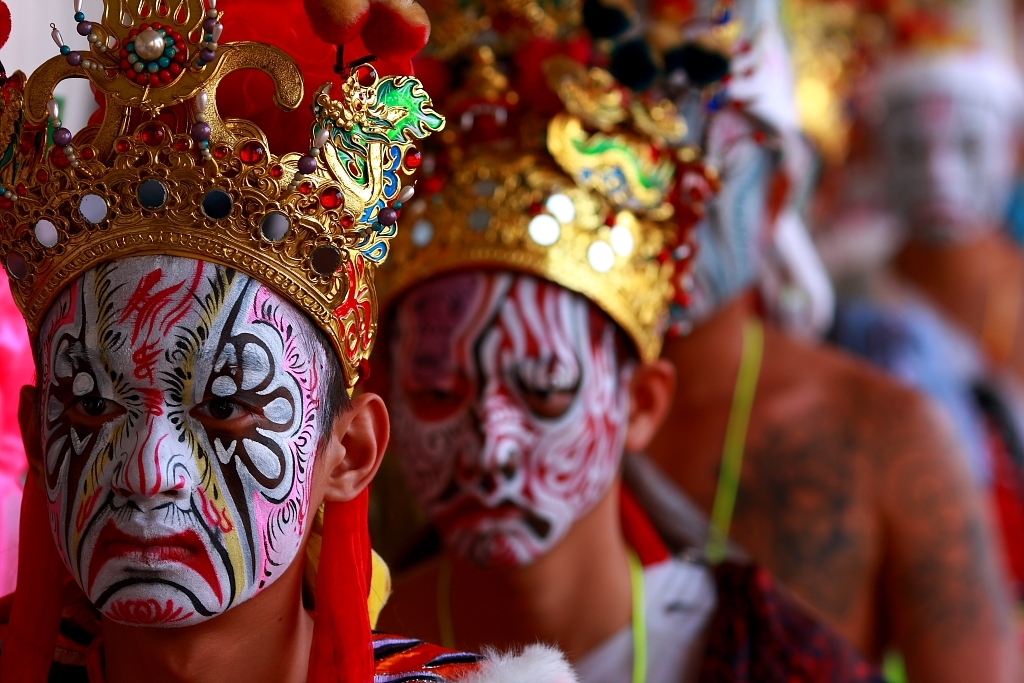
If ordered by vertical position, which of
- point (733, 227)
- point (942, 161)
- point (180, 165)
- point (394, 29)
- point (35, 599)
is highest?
point (942, 161)

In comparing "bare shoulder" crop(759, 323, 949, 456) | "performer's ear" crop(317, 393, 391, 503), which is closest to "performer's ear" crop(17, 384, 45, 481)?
"performer's ear" crop(317, 393, 391, 503)

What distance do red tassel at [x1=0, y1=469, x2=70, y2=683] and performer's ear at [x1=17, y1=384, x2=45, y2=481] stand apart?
1.4 inches

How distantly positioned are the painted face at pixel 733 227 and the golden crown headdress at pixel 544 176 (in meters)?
1.10

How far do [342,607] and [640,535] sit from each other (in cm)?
132

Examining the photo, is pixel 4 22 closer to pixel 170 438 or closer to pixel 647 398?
pixel 170 438

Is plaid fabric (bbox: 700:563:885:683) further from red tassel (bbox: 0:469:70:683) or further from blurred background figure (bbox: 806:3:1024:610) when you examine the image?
blurred background figure (bbox: 806:3:1024:610)

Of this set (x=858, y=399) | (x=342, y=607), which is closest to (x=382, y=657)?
(x=342, y=607)

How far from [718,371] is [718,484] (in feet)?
1.15

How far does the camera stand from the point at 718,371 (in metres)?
4.14

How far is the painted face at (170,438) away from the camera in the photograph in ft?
5.71

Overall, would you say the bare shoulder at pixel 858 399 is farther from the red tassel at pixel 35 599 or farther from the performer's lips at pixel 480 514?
the red tassel at pixel 35 599

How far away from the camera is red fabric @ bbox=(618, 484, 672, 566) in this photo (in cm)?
312

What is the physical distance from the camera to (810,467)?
3980 millimetres

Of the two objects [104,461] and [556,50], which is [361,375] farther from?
[556,50]
